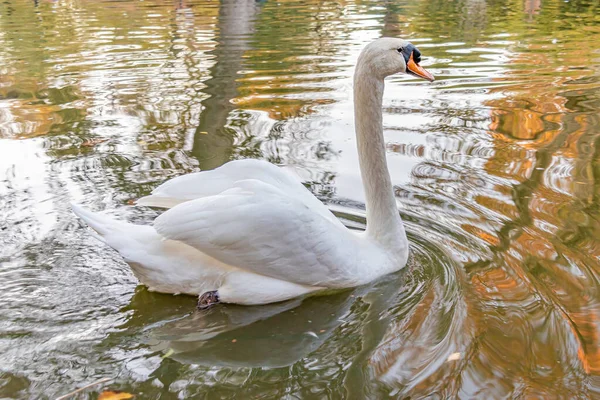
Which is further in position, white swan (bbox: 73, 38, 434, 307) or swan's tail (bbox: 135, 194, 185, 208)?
swan's tail (bbox: 135, 194, 185, 208)

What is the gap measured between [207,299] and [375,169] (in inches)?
51.2

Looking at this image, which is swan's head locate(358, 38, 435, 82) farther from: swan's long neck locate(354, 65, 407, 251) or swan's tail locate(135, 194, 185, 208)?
swan's tail locate(135, 194, 185, 208)

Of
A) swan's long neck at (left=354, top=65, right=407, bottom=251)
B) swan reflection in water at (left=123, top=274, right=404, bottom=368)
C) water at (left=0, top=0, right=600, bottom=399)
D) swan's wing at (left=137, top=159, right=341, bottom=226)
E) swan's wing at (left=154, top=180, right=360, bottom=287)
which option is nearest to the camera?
water at (left=0, top=0, right=600, bottom=399)

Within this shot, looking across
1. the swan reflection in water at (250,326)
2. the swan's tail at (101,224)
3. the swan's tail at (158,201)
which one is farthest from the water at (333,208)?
the swan's tail at (158,201)

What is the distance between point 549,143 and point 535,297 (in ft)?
10.2

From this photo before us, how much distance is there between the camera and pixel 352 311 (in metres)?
3.84

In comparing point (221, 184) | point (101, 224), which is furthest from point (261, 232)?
point (101, 224)

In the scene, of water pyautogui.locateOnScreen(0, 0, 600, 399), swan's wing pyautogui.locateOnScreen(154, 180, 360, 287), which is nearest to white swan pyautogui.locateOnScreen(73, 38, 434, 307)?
swan's wing pyautogui.locateOnScreen(154, 180, 360, 287)

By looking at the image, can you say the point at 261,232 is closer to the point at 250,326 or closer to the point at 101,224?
the point at 250,326

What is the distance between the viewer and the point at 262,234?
364 centimetres

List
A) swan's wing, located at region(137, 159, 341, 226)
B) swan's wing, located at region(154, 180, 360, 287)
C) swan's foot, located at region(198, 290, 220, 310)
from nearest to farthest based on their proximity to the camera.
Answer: swan's wing, located at region(154, 180, 360, 287), swan's foot, located at region(198, 290, 220, 310), swan's wing, located at region(137, 159, 341, 226)

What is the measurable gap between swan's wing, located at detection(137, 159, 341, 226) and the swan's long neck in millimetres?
301

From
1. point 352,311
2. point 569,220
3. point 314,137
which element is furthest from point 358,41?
point 352,311

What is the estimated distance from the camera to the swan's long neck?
13.4 ft
